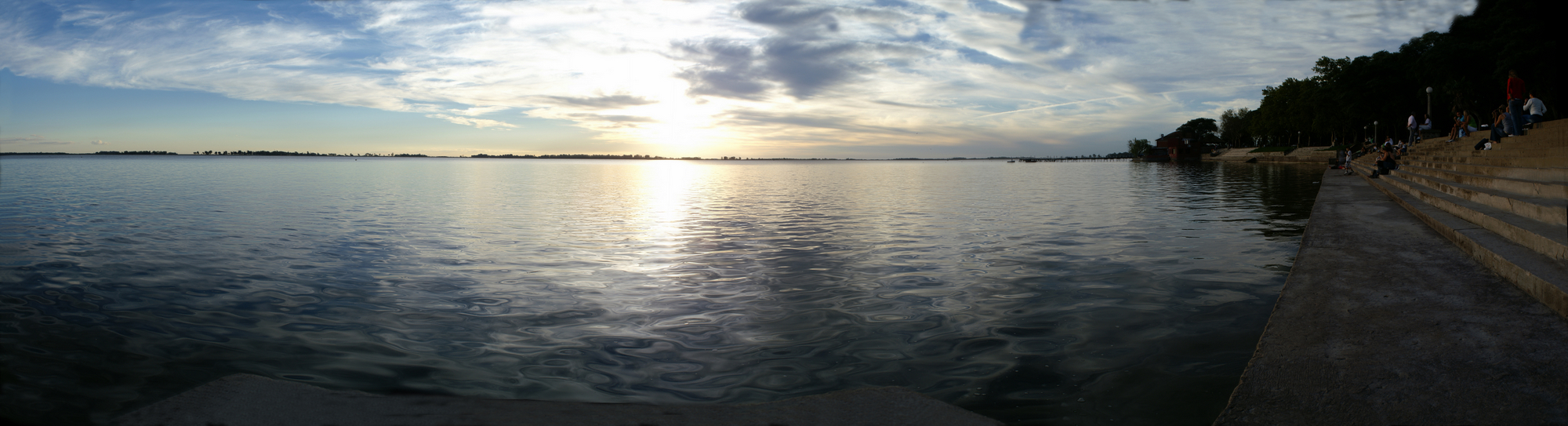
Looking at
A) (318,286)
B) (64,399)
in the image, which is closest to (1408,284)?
(64,399)

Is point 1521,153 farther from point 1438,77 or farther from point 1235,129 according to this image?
point 1235,129

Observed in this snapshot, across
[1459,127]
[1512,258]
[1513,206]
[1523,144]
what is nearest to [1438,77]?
[1459,127]

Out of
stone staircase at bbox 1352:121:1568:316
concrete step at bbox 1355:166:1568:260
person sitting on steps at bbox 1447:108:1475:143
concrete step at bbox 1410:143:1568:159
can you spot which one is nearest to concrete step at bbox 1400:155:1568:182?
stone staircase at bbox 1352:121:1568:316

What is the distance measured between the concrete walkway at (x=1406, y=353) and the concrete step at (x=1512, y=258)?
0.31 feet

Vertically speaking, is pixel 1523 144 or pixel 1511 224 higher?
pixel 1523 144

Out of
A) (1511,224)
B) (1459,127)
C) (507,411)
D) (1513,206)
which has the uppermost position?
(1459,127)

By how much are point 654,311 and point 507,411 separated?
3633 mm

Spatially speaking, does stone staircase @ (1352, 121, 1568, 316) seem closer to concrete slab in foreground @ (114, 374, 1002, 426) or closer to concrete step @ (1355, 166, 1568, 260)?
concrete step @ (1355, 166, 1568, 260)

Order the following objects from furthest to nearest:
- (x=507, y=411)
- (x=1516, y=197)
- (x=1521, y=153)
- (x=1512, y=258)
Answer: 1. (x=1521, y=153)
2. (x=1516, y=197)
3. (x=1512, y=258)
4. (x=507, y=411)

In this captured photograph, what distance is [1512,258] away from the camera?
6164 millimetres

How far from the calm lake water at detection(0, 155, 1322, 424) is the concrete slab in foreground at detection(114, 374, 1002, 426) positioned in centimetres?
Answer: 59

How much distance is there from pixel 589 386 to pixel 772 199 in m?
24.3

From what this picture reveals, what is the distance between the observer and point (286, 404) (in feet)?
13.9

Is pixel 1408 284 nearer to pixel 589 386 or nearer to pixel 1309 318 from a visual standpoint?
pixel 1309 318
